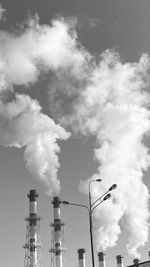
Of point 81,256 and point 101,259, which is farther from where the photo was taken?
point 101,259

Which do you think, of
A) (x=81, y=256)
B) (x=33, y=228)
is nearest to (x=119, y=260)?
(x=81, y=256)

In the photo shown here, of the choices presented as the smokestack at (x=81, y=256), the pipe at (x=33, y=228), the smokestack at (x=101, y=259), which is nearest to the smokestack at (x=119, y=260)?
the smokestack at (x=101, y=259)

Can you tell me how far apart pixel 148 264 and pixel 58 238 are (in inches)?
1995

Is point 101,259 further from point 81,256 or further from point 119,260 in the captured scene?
point 81,256

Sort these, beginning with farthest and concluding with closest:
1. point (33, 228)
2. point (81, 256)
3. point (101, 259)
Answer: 1. point (101, 259)
2. point (81, 256)
3. point (33, 228)

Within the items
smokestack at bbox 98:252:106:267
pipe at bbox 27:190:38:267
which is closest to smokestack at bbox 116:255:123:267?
smokestack at bbox 98:252:106:267

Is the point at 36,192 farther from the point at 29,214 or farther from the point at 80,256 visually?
the point at 80,256

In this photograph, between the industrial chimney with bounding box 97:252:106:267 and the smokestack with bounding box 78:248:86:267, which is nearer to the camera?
the smokestack with bounding box 78:248:86:267

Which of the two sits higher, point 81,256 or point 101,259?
point 81,256

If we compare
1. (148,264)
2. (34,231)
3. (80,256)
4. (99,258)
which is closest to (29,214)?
(34,231)

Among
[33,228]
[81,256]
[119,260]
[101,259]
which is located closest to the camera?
[33,228]

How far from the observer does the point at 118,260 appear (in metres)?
89.8

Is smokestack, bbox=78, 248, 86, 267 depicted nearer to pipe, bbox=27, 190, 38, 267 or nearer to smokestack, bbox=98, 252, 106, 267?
smokestack, bbox=98, 252, 106, 267

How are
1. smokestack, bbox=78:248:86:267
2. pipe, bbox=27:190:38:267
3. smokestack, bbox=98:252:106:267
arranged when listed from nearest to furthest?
pipe, bbox=27:190:38:267 < smokestack, bbox=78:248:86:267 < smokestack, bbox=98:252:106:267
